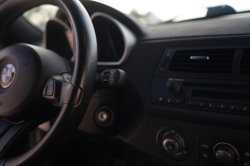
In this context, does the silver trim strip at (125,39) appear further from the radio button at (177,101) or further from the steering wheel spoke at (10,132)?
the steering wheel spoke at (10,132)

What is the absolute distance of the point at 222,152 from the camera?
32.3 inches

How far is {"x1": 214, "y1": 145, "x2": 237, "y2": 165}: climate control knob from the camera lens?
0.81 meters

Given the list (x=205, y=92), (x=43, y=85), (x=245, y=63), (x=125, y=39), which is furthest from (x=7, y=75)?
(x=245, y=63)

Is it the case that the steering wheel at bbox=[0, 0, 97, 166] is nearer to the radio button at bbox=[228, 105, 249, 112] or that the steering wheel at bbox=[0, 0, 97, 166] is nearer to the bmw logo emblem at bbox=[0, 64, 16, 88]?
the bmw logo emblem at bbox=[0, 64, 16, 88]

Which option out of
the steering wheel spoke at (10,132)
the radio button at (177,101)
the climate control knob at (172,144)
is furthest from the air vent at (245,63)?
the steering wheel spoke at (10,132)

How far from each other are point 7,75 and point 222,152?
2.99 ft

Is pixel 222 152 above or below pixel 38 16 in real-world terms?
below

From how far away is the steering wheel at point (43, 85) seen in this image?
657 millimetres

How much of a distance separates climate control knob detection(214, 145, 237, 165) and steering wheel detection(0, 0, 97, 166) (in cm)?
55

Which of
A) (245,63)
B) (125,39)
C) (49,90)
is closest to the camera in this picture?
(49,90)

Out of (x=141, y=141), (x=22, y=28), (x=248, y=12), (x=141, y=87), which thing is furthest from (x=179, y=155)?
(x=22, y=28)

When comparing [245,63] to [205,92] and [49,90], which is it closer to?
[205,92]

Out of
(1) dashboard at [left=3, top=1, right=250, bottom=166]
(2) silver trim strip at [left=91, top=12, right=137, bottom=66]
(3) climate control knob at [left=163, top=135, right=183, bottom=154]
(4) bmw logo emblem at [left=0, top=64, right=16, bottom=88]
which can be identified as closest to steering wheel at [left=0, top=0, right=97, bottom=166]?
(4) bmw logo emblem at [left=0, top=64, right=16, bottom=88]

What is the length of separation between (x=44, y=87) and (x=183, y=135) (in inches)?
24.1
